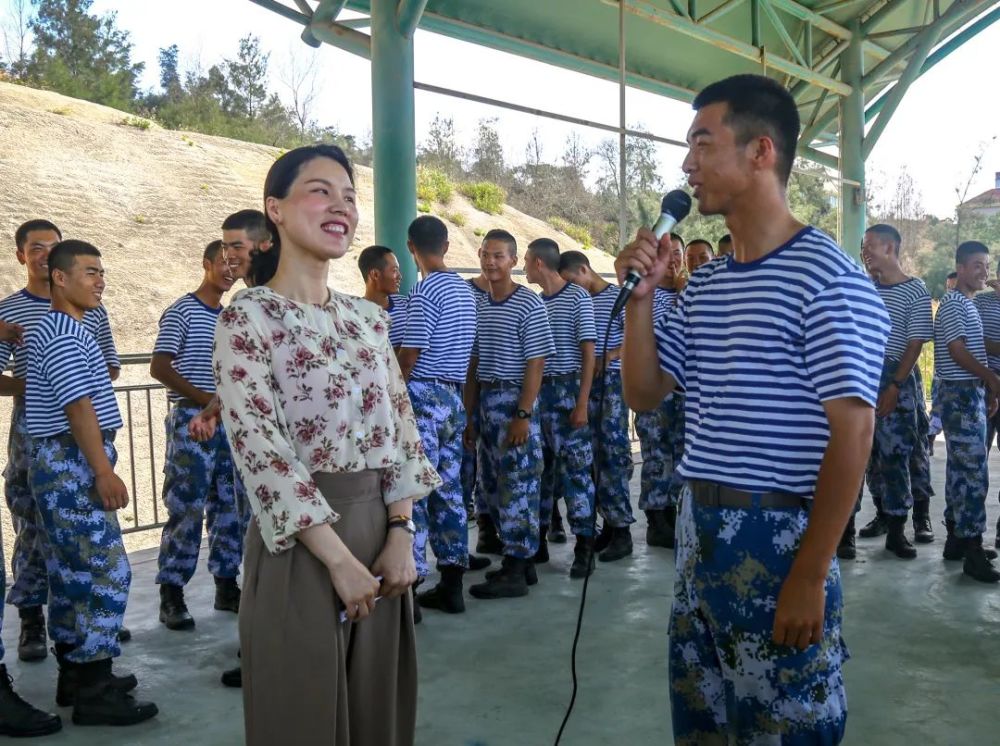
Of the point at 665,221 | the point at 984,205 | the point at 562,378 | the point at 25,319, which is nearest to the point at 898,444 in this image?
the point at 562,378

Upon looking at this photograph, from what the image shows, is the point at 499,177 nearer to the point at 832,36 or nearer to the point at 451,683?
the point at 832,36

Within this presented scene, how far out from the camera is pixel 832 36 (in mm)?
9414

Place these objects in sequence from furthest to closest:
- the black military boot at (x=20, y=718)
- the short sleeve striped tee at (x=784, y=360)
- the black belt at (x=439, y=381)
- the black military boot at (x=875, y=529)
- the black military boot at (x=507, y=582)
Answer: the black military boot at (x=875, y=529), the black military boot at (x=507, y=582), the black belt at (x=439, y=381), the black military boot at (x=20, y=718), the short sleeve striped tee at (x=784, y=360)

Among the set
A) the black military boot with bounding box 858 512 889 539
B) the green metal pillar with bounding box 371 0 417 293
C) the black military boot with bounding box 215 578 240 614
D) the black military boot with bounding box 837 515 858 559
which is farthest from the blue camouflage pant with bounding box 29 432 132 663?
the black military boot with bounding box 858 512 889 539

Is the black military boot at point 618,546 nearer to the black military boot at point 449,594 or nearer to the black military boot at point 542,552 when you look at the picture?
the black military boot at point 542,552

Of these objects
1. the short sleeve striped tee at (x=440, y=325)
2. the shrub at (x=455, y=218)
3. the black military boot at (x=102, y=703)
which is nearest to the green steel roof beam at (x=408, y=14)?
the short sleeve striped tee at (x=440, y=325)

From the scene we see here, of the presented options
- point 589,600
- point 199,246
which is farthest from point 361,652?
point 199,246

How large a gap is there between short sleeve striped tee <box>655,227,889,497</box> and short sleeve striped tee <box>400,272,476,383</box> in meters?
2.23

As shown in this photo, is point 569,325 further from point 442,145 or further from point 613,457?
point 442,145

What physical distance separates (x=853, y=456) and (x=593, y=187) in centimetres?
913

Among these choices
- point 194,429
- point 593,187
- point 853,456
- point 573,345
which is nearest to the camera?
point 853,456

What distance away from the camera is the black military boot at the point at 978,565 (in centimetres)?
412

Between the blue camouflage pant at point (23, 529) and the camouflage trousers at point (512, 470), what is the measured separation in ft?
6.44

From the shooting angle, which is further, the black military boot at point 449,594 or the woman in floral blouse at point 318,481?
the black military boot at point 449,594
